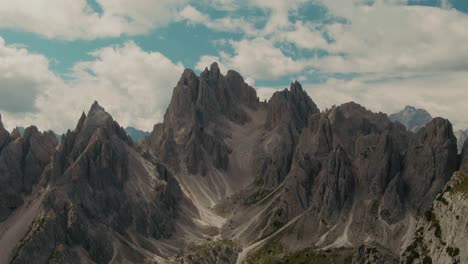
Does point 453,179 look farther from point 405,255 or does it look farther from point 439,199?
point 405,255

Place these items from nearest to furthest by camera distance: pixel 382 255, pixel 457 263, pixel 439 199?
pixel 457 263 → pixel 439 199 → pixel 382 255

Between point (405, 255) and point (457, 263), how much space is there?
17.6 metres

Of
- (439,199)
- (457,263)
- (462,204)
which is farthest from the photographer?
(439,199)

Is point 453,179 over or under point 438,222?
over

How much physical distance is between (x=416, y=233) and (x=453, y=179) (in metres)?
14.6

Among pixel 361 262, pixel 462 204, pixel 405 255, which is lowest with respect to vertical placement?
pixel 361 262

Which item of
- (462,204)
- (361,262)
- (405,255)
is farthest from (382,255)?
(462,204)

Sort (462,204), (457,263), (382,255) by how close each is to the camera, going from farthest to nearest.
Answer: (382,255)
(462,204)
(457,263)

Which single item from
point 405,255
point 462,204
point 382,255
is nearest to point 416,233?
point 405,255

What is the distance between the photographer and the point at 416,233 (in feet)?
394

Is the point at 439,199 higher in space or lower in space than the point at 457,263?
higher

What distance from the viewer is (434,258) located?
111188mm

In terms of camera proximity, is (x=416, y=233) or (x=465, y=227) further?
(x=416, y=233)

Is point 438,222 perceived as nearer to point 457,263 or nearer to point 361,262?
point 457,263
